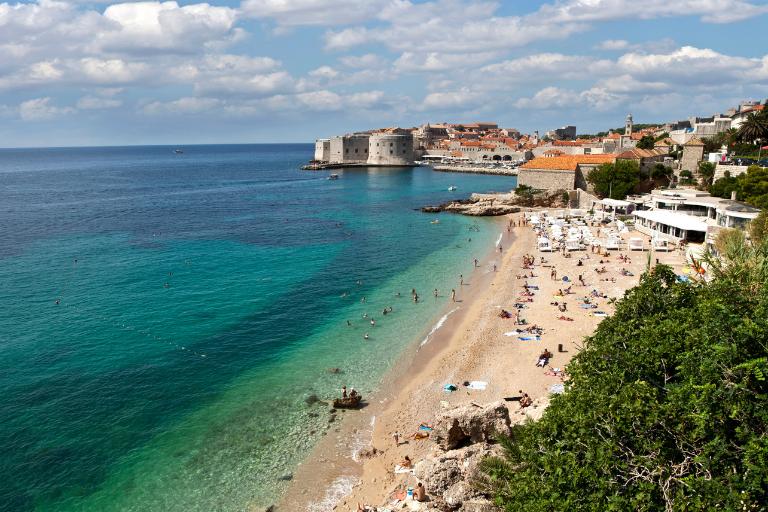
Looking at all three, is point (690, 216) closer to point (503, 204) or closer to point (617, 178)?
point (617, 178)

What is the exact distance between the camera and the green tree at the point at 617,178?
1922 inches

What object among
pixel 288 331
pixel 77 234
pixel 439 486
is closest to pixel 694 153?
pixel 288 331

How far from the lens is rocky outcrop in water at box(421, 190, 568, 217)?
182 ft

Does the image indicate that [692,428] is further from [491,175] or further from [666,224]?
[491,175]

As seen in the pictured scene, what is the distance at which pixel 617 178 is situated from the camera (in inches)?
1951

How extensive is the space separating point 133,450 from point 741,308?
53.2 ft

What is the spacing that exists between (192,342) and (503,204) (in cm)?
4205

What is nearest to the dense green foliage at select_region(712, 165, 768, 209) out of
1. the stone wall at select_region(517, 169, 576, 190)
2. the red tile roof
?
the red tile roof

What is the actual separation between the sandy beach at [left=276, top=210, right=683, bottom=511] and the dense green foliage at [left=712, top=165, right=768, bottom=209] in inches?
224

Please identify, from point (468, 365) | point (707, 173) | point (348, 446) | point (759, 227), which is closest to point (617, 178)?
point (707, 173)

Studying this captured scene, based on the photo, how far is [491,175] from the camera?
105 m

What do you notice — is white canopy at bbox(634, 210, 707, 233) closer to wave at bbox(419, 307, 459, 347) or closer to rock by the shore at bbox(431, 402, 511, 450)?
wave at bbox(419, 307, 459, 347)

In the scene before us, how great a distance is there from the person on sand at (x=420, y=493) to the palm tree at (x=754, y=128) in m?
49.6

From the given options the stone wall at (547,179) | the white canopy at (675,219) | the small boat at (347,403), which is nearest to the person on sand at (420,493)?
the small boat at (347,403)
